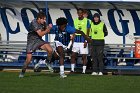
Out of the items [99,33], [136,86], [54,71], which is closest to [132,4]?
[99,33]

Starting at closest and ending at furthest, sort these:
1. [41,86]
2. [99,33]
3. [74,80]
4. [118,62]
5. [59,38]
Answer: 1. [41,86]
2. [74,80]
3. [59,38]
4. [99,33]
5. [118,62]

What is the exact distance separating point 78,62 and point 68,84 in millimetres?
4802

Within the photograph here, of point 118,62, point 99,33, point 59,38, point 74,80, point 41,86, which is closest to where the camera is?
point 41,86

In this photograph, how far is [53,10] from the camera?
61.0ft

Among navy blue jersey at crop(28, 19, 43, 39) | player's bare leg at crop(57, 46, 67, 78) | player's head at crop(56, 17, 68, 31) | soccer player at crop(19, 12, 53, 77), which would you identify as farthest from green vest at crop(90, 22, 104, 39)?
navy blue jersey at crop(28, 19, 43, 39)

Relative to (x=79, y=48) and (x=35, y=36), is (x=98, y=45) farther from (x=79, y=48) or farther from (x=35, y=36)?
(x=35, y=36)

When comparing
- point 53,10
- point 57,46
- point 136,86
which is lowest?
point 136,86

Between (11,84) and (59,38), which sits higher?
(59,38)

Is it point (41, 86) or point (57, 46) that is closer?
point (41, 86)

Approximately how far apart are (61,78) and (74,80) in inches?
22.5

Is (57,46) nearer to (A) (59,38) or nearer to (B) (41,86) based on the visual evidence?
(A) (59,38)

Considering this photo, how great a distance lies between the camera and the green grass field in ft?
40.0

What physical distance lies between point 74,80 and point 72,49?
8.97ft

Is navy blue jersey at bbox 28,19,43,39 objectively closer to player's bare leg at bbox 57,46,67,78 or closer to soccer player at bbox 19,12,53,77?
soccer player at bbox 19,12,53,77
